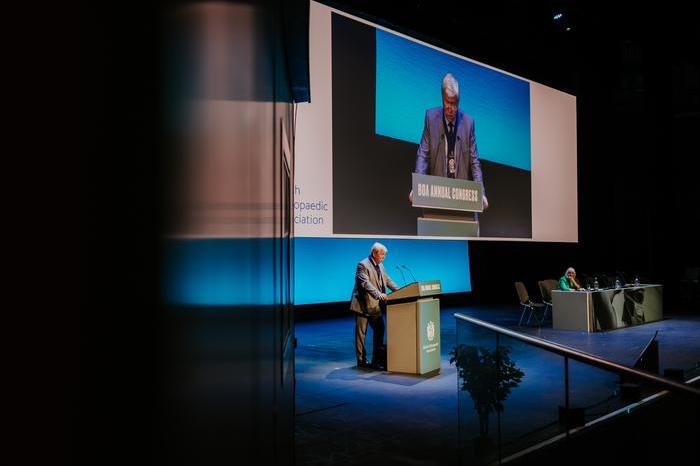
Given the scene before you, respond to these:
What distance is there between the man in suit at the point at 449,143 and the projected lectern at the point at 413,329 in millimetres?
2642

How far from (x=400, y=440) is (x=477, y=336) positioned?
3.20 ft

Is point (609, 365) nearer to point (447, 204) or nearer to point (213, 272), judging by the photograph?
point (213, 272)

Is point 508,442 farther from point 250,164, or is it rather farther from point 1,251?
point 1,251

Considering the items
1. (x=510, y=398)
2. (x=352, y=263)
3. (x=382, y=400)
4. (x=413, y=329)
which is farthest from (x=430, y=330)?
(x=352, y=263)

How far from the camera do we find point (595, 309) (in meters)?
9.20

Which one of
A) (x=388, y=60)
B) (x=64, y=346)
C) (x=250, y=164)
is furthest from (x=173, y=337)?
(x=388, y=60)

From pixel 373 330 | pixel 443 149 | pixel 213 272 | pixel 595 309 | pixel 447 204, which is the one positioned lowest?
pixel 595 309

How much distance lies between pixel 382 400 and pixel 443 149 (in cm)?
442

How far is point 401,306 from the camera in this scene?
19.2ft

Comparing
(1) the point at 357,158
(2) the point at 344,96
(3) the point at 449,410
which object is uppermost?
(2) the point at 344,96

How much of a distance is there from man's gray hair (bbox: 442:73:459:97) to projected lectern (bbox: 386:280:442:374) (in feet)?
12.1

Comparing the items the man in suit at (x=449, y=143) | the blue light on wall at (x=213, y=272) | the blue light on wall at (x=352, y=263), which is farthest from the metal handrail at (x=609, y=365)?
the blue light on wall at (x=352, y=263)

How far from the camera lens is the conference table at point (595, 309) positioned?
9078mm

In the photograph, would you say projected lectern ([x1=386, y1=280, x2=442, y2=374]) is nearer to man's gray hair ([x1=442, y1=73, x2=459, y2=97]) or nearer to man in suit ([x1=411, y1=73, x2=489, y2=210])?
man in suit ([x1=411, y1=73, x2=489, y2=210])
